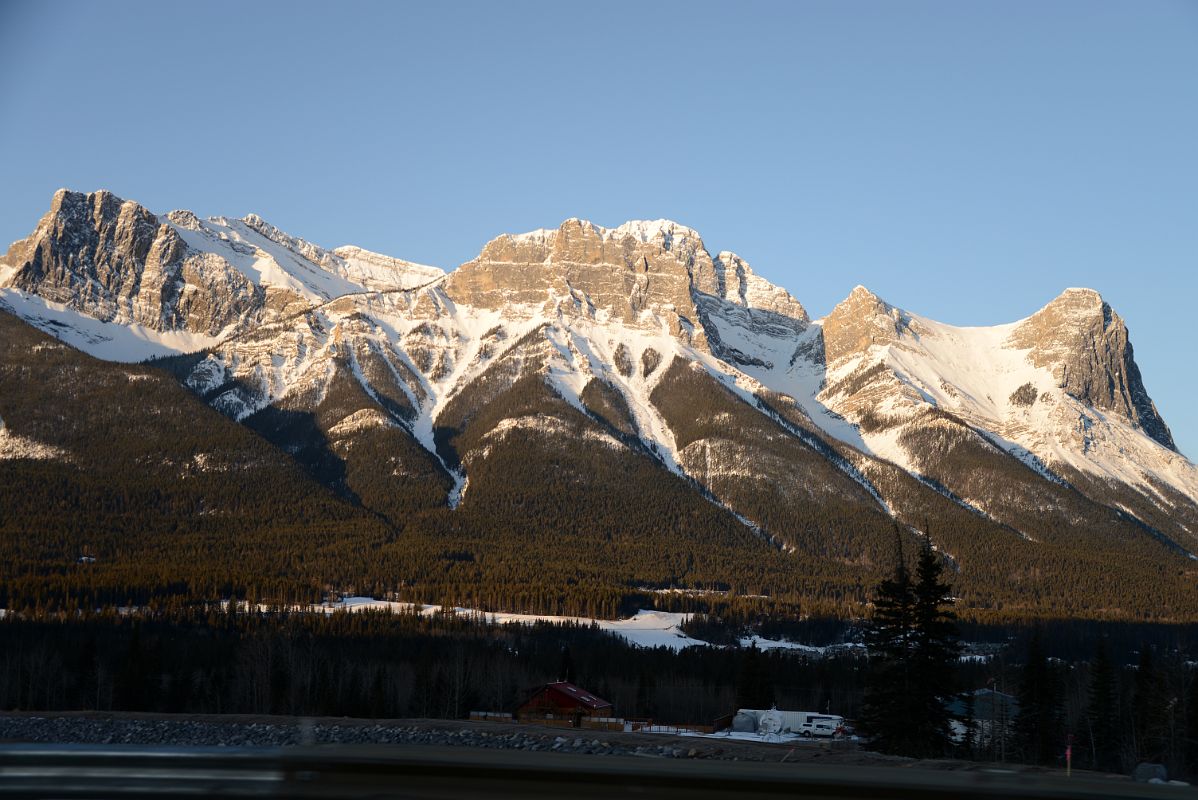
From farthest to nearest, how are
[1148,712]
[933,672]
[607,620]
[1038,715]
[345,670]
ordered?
[607,620]
[345,670]
[1148,712]
[1038,715]
[933,672]

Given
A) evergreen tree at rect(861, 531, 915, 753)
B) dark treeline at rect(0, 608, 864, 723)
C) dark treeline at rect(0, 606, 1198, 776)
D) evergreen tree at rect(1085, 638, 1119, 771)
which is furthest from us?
dark treeline at rect(0, 608, 864, 723)

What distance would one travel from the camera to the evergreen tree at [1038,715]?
200 ft

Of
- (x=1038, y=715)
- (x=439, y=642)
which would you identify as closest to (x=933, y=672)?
(x=1038, y=715)

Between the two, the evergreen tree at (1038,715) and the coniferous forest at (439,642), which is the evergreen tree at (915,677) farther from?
the evergreen tree at (1038,715)

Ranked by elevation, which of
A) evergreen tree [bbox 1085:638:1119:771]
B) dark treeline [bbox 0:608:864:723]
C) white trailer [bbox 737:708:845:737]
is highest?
evergreen tree [bbox 1085:638:1119:771]

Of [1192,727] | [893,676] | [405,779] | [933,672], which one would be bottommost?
[1192,727]

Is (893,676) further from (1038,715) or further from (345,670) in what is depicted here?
(345,670)

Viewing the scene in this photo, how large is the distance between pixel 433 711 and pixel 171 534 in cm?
11967

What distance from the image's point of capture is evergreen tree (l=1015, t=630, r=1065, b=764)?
6081 centimetres

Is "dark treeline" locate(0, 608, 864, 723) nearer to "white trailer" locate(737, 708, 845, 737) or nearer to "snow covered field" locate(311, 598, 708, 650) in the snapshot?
"white trailer" locate(737, 708, 845, 737)

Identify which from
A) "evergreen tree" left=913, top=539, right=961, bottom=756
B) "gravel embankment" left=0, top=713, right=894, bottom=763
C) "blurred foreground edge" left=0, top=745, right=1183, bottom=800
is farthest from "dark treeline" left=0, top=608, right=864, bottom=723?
"blurred foreground edge" left=0, top=745, right=1183, bottom=800

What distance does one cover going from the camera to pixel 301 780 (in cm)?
1741

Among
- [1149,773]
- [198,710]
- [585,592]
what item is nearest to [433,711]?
[198,710]

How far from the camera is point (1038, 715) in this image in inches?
2410
